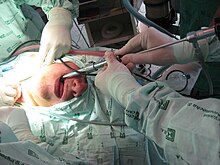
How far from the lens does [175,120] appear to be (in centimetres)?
89

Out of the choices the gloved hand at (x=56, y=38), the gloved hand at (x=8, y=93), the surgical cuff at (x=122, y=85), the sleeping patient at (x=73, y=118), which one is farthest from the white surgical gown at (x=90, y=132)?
the surgical cuff at (x=122, y=85)

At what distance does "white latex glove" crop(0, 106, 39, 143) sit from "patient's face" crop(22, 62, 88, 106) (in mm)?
218

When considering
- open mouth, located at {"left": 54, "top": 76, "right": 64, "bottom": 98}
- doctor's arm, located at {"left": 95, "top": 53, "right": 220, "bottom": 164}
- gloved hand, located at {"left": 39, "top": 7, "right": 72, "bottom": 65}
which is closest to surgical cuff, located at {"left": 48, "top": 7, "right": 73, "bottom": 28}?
gloved hand, located at {"left": 39, "top": 7, "right": 72, "bottom": 65}

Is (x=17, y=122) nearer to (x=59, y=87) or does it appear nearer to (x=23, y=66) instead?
(x=59, y=87)

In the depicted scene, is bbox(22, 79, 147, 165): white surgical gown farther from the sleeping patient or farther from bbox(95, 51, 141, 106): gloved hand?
bbox(95, 51, 141, 106): gloved hand

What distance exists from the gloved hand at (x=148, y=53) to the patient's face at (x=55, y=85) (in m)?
0.29

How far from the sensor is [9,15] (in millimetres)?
1836

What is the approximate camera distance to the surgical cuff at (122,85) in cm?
112

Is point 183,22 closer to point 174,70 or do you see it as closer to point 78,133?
point 174,70

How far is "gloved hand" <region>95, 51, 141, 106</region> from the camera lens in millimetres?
1131

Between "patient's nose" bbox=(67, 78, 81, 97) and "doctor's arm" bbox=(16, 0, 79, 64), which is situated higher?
"doctor's arm" bbox=(16, 0, 79, 64)

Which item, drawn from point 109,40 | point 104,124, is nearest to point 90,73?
point 104,124

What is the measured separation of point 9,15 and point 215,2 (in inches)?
45.1

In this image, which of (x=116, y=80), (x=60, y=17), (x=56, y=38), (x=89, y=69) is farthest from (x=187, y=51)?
(x=60, y=17)
